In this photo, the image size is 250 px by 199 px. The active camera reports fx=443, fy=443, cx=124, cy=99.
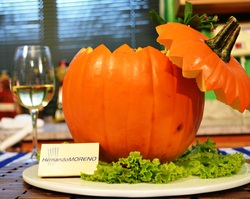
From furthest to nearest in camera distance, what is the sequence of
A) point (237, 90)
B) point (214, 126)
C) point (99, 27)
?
point (99, 27) → point (214, 126) → point (237, 90)

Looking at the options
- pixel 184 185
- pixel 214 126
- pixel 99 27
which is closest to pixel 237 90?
pixel 184 185

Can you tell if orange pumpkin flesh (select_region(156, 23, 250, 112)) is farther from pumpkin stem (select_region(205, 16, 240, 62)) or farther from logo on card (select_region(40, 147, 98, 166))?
logo on card (select_region(40, 147, 98, 166))

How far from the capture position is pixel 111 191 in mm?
488

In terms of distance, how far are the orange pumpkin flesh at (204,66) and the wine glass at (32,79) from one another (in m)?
0.51

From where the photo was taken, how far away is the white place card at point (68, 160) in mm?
593

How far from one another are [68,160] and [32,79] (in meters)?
0.50

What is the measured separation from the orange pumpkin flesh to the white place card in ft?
0.55

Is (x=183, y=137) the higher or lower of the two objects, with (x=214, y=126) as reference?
higher

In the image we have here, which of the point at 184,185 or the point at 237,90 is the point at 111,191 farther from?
the point at 237,90

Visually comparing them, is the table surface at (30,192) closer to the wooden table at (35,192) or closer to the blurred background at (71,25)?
the wooden table at (35,192)

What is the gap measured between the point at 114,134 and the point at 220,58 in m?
0.18

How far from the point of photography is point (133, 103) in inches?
24.4

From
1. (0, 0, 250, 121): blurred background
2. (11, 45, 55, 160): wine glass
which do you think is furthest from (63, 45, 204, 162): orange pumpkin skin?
(0, 0, 250, 121): blurred background

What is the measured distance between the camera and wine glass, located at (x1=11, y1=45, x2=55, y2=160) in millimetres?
1047
